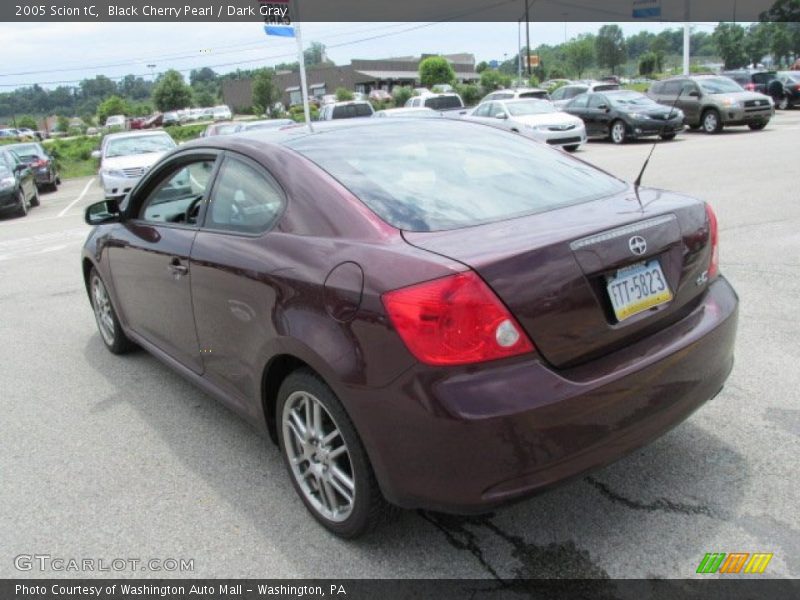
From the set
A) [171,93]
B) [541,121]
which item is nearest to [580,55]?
[171,93]

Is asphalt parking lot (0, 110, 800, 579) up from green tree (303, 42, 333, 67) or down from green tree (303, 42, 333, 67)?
down

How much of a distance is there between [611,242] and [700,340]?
0.59 m

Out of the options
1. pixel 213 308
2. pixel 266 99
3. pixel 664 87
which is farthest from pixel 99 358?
pixel 266 99

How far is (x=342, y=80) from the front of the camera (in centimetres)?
10319

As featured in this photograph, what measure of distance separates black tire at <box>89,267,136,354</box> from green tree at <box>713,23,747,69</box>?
3713 inches

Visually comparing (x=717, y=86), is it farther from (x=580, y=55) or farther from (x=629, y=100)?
(x=580, y=55)

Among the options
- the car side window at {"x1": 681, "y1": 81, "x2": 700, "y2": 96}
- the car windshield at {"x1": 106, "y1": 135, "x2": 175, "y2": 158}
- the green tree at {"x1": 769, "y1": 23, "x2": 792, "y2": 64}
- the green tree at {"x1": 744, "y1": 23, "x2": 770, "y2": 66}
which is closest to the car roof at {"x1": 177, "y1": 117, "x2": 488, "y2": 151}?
the car windshield at {"x1": 106, "y1": 135, "x2": 175, "y2": 158}

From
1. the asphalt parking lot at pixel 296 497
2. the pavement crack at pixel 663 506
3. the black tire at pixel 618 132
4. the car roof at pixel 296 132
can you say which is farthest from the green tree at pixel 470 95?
the pavement crack at pixel 663 506

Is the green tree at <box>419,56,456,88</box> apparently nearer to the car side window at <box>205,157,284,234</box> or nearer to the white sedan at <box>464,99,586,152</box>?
the white sedan at <box>464,99,586,152</box>

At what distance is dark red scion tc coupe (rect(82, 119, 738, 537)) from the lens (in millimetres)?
2277

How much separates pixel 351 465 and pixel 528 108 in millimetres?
19161

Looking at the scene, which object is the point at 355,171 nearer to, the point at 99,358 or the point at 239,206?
the point at 239,206

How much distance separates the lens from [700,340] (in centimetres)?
275

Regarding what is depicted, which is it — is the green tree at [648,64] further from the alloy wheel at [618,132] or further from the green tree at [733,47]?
the alloy wheel at [618,132]
